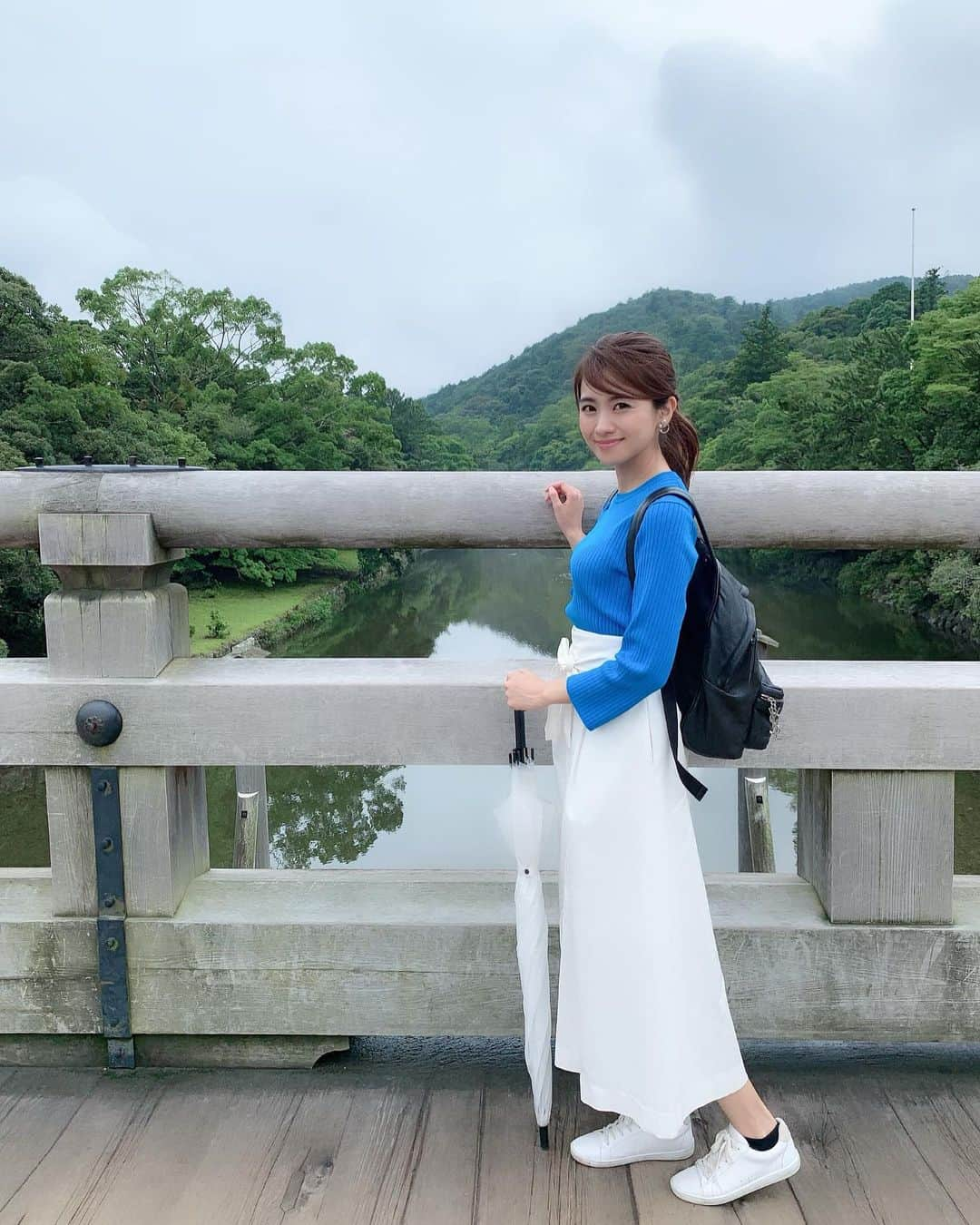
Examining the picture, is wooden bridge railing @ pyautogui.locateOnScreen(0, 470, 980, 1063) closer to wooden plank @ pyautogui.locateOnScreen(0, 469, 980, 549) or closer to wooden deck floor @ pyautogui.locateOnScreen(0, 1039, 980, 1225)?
wooden plank @ pyautogui.locateOnScreen(0, 469, 980, 549)

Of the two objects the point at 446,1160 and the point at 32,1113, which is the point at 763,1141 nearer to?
the point at 446,1160

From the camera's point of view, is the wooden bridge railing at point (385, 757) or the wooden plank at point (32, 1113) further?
the wooden bridge railing at point (385, 757)

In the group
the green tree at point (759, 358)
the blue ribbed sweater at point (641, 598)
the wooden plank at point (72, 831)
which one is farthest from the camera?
the green tree at point (759, 358)

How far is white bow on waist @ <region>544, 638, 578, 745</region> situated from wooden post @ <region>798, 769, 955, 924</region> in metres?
0.55

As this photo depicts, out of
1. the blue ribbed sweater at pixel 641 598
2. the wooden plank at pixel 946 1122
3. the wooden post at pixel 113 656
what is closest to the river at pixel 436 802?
the blue ribbed sweater at pixel 641 598

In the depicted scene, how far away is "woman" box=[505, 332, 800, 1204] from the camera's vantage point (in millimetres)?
1560

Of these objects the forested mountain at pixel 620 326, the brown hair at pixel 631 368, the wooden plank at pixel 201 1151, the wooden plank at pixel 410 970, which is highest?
the forested mountain at pixel 620 326

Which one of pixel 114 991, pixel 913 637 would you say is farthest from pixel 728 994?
pixel 913 637

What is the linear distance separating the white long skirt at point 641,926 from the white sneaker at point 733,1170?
92 millimetres

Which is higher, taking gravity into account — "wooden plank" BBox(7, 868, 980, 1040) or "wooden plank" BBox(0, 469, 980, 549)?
"wooden plank" BBox(0, 469, 980, 549)

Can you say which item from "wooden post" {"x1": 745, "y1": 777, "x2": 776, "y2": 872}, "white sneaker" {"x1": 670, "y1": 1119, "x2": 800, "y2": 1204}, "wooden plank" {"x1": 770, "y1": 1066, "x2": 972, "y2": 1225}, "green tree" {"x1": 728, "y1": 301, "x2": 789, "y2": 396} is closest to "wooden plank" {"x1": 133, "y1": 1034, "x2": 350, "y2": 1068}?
"white sneaker" {"x1": 670, "y1": 1119, "x2": 800, "y2": 1204}

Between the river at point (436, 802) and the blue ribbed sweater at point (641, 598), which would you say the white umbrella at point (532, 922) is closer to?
the river at point (436, 802)

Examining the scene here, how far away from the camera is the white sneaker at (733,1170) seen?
Result: 1597 mm

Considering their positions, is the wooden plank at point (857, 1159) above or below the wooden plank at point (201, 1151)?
below
